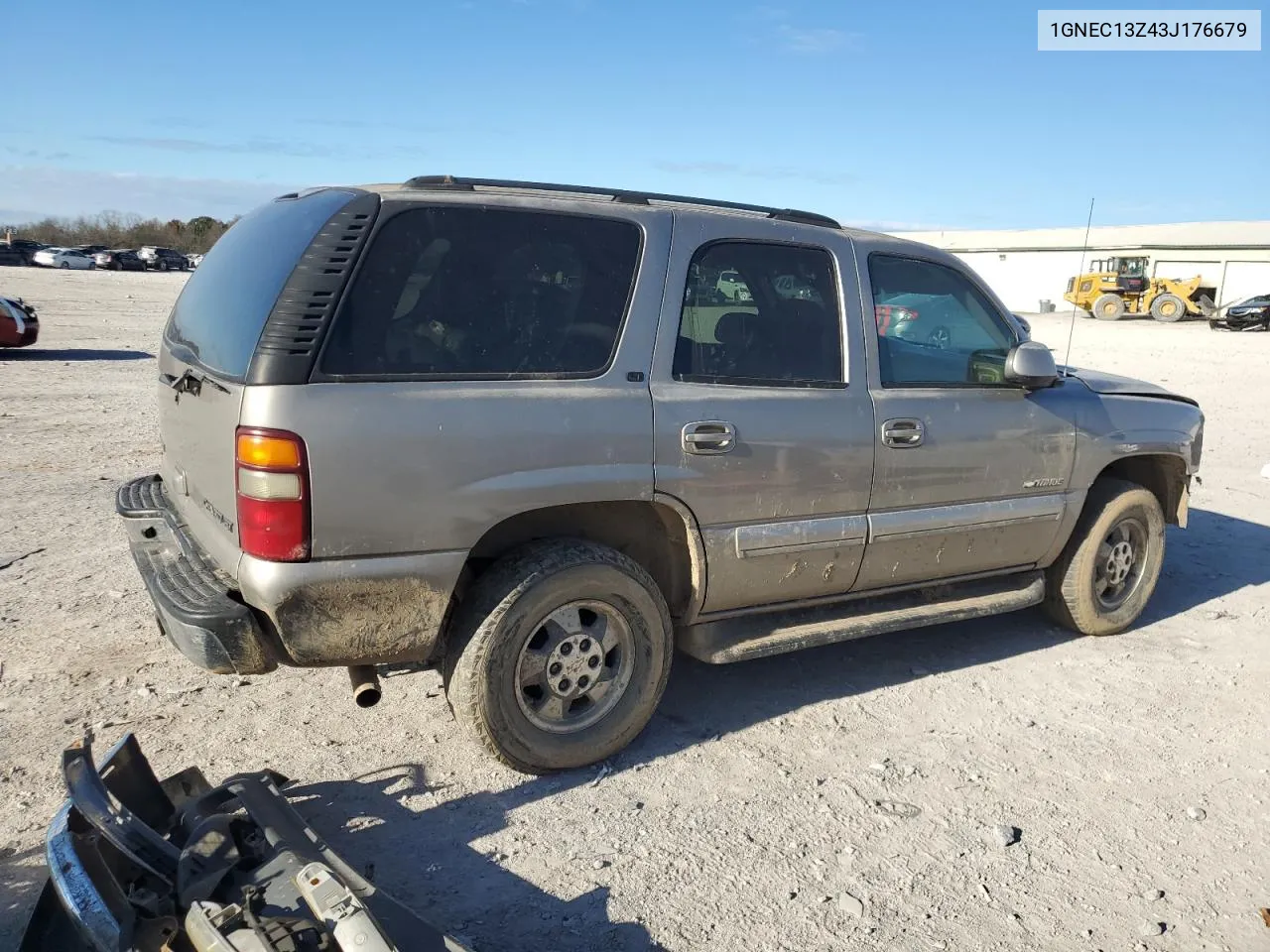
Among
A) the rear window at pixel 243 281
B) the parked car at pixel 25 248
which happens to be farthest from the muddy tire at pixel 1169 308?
the parked car at pixel 25 248

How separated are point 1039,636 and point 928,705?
4.29ft

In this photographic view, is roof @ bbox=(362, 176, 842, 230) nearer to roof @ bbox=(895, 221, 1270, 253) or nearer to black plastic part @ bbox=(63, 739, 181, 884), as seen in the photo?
black plastic part @ bbox=(63, 739, 181, 884)

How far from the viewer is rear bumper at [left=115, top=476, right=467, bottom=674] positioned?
3.10 metres

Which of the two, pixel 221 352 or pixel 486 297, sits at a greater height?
pixel 486 297

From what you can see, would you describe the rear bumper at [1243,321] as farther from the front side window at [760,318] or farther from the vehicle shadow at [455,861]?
the vehicle shadow at [455,861]

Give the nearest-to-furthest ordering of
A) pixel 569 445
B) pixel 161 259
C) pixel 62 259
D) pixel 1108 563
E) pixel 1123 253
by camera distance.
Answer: pixel 569 445 < pixel 1108 563 < pixel 1123 253 < pixel 62 259 < pixel 161 259

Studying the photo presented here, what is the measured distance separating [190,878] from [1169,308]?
129ft

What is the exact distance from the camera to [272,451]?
3.02m

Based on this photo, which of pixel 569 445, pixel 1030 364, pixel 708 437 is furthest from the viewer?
pixel 1030 364

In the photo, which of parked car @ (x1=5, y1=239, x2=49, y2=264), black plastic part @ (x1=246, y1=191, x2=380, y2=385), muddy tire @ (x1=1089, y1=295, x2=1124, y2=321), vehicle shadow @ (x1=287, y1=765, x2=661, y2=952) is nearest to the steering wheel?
vehicle shadow @ (x1=287, y1=765, x2=661, y2=952)

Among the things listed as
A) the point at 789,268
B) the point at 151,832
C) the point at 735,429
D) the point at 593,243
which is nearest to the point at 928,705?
the point at 735,429

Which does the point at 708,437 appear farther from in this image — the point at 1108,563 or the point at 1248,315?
the point at 1248,315

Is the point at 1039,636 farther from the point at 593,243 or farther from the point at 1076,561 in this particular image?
the point at 593,243

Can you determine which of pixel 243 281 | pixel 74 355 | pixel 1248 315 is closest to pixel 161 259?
pixel 74 355
